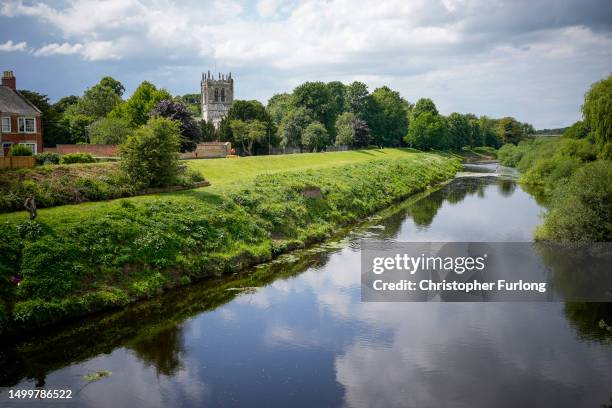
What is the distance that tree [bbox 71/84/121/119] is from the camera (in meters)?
91.7

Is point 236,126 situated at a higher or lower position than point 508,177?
higher

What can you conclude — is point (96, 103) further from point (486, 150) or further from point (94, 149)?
point (486, 150)

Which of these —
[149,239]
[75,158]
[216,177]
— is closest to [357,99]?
[216,177]

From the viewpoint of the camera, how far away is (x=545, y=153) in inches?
2680

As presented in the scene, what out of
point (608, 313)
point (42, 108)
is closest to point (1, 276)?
point (608, 313)

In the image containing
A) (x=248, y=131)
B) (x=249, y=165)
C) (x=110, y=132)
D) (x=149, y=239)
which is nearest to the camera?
(x=149, y=239)

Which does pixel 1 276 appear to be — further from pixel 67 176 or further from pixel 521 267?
pixel 521 267

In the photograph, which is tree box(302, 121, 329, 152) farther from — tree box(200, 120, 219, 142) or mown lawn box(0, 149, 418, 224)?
tree box(200, 120, 219, 142)

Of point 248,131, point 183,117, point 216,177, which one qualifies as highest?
point 183,117

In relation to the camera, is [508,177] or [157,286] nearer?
[157,286]

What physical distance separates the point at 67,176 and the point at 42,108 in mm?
43539

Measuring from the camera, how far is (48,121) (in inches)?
2650

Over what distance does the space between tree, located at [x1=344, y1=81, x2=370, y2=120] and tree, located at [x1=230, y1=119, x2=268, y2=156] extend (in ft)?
135

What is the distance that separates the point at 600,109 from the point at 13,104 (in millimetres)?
54344
